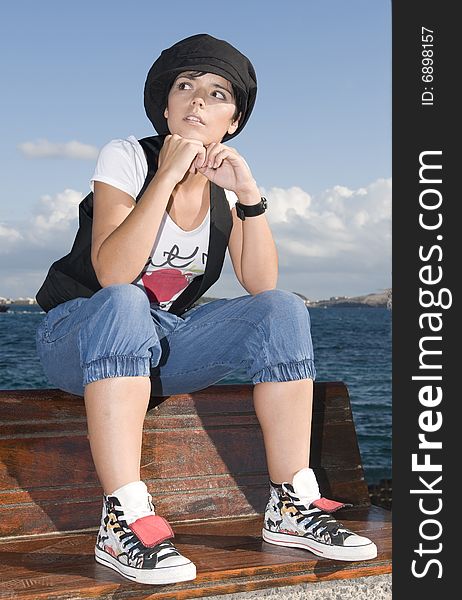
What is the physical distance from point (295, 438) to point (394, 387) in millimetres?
415

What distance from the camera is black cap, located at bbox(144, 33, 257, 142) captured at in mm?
3195

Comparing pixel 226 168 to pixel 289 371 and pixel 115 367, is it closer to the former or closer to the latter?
pixel 289 371

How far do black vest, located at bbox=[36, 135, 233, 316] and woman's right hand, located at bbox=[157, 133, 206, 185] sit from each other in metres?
0.14

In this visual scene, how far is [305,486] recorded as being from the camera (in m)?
3.02

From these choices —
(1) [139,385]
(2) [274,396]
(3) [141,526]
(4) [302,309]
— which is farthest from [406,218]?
(3) [141,526]

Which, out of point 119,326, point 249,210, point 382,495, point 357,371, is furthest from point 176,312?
point 357,371

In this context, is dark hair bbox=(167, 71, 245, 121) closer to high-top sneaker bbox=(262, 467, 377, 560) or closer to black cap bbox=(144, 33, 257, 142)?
black cap bbox=(144, 33, 257, 142)

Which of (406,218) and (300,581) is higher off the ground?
(406,218)

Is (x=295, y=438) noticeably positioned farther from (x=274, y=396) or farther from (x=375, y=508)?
(x=375, y=508)

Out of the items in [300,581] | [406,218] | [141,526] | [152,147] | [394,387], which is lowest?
[300,581]

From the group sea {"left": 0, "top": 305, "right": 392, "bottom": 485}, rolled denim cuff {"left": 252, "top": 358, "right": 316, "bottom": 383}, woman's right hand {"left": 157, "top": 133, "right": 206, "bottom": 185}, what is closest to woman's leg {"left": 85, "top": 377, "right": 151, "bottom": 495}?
rolled denim cuff {"left": 252, "top": 358, "right": 316, "bottom": 383}

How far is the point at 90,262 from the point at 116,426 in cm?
74

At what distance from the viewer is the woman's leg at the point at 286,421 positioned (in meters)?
3.00

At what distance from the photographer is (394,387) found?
121 inches
